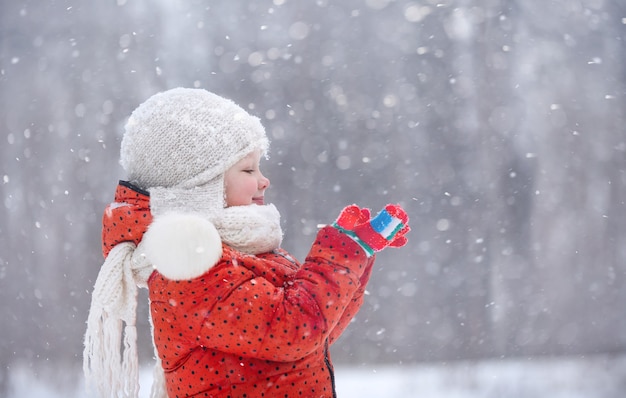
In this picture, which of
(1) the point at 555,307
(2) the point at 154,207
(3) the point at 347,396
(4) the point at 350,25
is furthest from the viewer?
(1) the point at 555,307

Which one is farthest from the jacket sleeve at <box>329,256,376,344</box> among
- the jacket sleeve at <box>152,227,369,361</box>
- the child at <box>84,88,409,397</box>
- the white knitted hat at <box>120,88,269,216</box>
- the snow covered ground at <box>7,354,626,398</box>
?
the snow covered ground at <box>7,354,626,398</box>

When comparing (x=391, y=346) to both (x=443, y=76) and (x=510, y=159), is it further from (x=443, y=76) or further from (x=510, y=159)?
(x=443, y=76)

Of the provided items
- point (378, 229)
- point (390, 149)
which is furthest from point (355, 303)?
point (390, 149)

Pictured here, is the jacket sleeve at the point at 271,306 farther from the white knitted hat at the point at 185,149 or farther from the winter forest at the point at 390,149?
the winter forest at the point at 390,149

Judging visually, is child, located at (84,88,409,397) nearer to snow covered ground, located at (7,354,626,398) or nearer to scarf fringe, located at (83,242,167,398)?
scarf fringe, located at (83,242,167,398)

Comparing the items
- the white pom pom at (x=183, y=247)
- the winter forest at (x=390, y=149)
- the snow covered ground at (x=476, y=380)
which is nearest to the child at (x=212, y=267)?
the white pom pom at (x=183, y=247)

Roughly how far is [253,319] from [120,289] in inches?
7.9

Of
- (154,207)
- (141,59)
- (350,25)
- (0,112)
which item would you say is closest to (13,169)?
(0,112)

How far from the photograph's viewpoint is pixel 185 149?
3.01ft

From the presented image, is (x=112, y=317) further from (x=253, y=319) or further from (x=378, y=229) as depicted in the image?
(x=378, y=229)

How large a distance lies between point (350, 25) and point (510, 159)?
84cm

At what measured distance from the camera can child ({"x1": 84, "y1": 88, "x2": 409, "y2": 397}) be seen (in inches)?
32.9

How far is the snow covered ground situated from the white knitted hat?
5.11 ft

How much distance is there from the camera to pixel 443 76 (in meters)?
2.63
